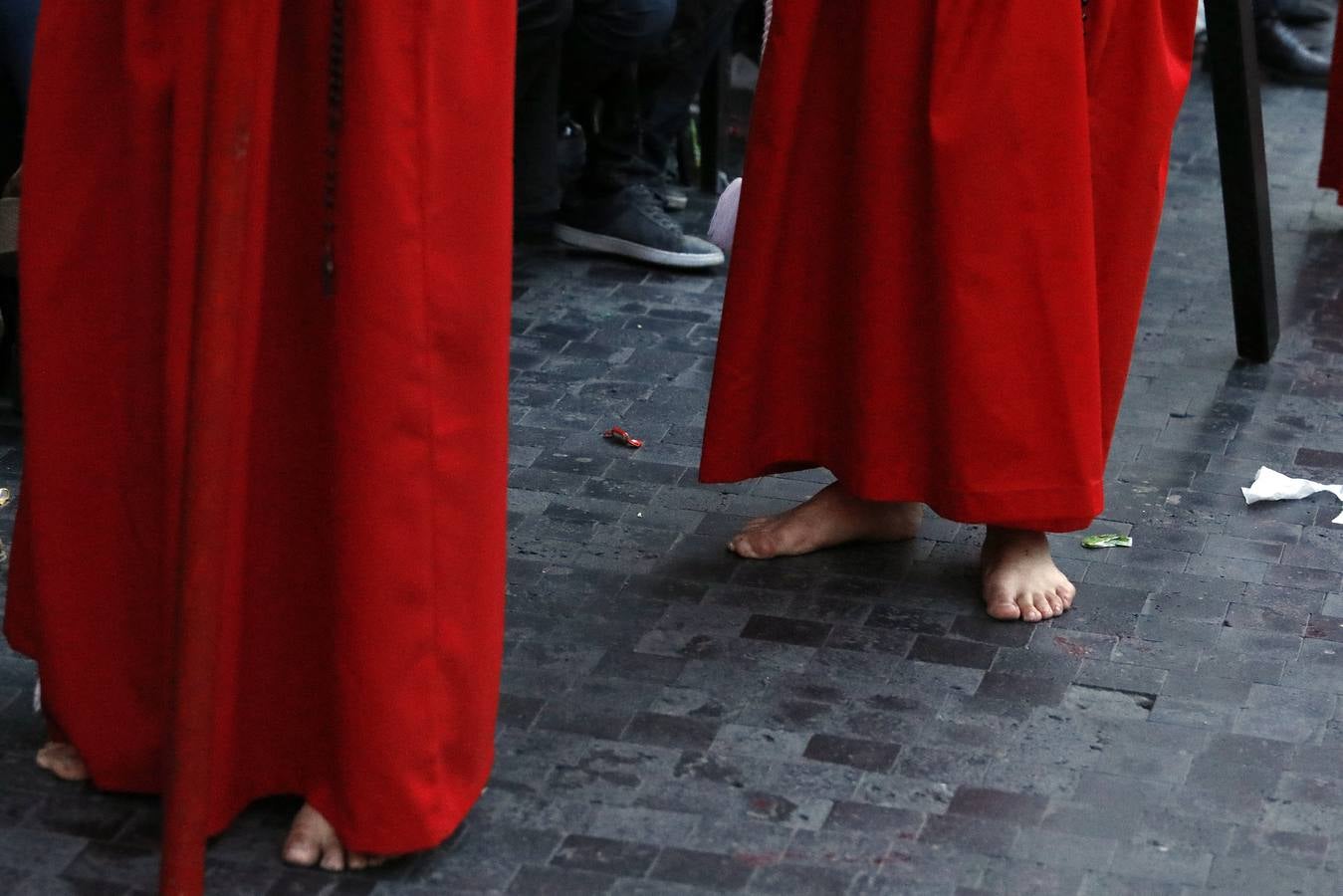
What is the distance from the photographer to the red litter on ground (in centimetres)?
344

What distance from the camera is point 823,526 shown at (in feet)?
9.85

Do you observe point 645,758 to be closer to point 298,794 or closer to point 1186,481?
point 298,794

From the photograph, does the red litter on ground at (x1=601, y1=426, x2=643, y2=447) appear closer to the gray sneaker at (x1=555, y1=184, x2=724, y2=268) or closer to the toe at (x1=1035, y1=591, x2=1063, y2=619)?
the toe at (x1=1035, y1=591, x2=1063, y2=619)

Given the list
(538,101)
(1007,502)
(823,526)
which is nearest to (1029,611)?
(1007,502)

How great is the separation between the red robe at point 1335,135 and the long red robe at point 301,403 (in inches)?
Answer: 132

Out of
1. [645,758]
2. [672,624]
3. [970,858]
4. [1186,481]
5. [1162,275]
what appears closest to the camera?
[970,858]

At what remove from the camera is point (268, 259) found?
1.95 meters

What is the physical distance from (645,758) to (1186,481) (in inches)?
53.8

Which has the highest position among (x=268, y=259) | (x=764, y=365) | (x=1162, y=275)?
(x=268, y=259)

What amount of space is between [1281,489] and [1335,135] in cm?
188

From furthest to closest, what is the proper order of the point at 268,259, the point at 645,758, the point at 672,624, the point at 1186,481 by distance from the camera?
the point at 1186,481 → the point at 672,624 → the point at 645,758 → the point at 268,259

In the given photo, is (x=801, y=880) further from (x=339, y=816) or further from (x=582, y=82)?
(x=582, y=82)

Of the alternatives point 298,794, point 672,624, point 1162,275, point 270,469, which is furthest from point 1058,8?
point 1162,275

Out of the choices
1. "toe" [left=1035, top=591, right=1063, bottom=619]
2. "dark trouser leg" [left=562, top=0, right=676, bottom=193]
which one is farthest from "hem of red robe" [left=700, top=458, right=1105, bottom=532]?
"dark trouser leg" [left=562, top=0, right=676, bottom=193]
